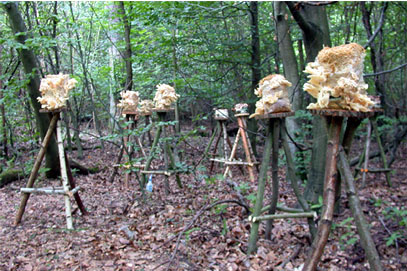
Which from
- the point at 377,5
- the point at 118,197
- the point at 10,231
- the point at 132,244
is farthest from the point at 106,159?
the point at 377,5

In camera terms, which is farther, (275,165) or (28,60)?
(28,60)

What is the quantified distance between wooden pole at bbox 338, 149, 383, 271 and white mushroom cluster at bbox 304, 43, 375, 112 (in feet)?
1.42

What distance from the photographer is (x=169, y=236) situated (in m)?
3.62

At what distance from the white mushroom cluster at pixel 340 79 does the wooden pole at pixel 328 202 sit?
0.19 meters

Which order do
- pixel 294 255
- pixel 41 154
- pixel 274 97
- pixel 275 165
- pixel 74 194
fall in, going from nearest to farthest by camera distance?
pixel 274 97 < pixel 294 255 < pixel 275 165 < pixel 41 154 < pixel 74 194

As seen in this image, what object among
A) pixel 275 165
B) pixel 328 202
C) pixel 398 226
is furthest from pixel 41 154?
pixel 398 226

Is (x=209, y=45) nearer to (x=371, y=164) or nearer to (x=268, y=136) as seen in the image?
(x=268, y=136)

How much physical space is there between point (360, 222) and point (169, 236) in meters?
2.15

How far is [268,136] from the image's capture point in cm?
318

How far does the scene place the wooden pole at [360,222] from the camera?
2309 mm

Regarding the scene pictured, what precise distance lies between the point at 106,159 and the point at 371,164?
7.28 m

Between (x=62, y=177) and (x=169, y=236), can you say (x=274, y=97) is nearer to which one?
(x=169, y=236)

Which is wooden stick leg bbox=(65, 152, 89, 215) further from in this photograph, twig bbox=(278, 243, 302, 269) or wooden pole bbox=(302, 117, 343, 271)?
wooden pole bbox=(302, 117, 343, 271)

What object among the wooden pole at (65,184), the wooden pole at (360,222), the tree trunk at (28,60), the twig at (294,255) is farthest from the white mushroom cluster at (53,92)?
the wooden pole at (360,222)
